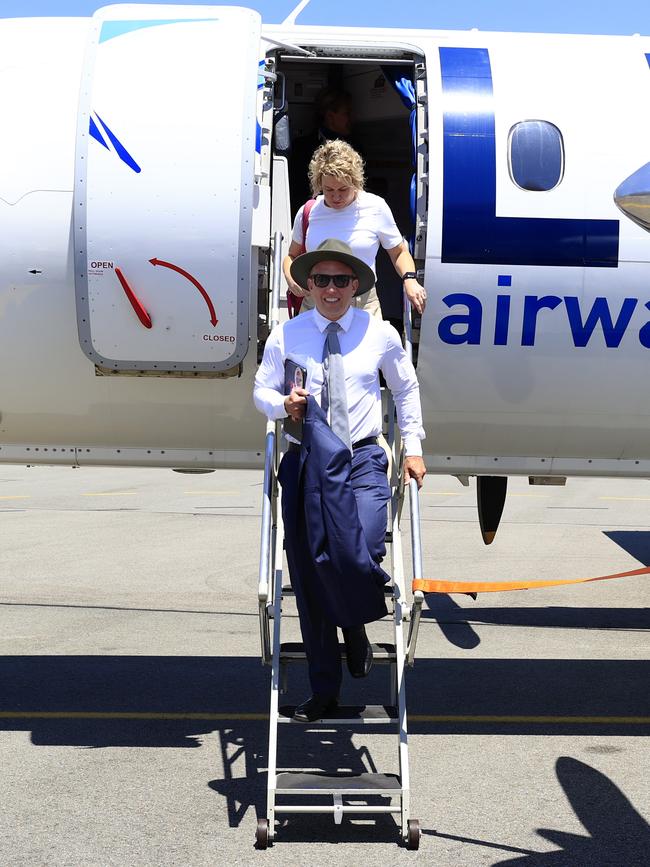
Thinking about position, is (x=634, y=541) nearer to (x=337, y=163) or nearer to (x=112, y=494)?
(x=112, y=494)

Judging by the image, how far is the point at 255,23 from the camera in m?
7.58

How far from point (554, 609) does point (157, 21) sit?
8528mm

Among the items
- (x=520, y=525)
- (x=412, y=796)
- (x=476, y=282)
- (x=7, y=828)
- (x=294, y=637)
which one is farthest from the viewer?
(x=520, y=525)

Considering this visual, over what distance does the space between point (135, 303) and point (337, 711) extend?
9.66 feet

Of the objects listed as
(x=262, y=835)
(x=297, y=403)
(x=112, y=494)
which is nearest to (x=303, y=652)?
(x=262, y=835)

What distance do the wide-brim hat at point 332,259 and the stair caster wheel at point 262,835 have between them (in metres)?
3.09

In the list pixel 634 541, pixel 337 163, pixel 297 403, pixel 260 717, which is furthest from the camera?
pixel 634 541

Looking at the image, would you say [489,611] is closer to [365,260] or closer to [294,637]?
[294,637]

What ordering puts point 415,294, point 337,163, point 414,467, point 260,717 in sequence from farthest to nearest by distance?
point 260,717 → point 415,294 → point 337,163 → point 414,467

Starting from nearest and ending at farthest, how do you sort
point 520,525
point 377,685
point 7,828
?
point 7,828, point 377,685, point 520,525

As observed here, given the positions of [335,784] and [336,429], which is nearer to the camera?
[335,784]

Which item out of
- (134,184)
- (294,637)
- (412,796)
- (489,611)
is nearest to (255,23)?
(134,184)

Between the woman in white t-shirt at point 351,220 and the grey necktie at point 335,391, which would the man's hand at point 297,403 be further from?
the woman in white t-shirt at point 351,220

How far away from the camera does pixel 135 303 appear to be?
723cm
